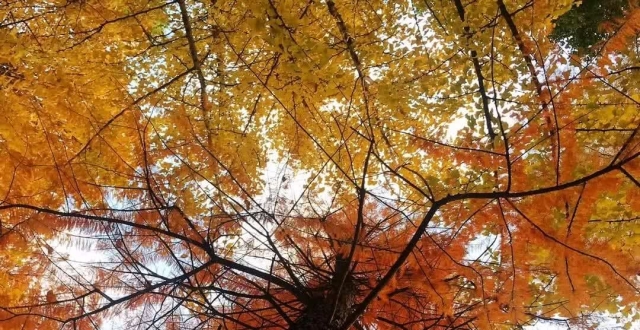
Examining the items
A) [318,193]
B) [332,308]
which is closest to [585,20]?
[318,193]

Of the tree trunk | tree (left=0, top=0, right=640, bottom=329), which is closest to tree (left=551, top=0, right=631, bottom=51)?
tree (left=0, top=0, right=640, bottom=329)

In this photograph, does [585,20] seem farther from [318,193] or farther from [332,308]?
[332,308]

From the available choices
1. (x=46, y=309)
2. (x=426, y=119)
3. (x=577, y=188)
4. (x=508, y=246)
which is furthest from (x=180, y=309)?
(x=426, y=119)

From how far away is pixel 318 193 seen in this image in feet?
10.8

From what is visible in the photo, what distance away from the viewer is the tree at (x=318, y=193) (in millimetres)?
2256

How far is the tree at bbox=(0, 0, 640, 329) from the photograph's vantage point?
7.40ft

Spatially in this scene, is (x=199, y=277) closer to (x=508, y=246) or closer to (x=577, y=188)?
(x=508, y=246)

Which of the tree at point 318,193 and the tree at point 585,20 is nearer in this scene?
the tree at point 318,193

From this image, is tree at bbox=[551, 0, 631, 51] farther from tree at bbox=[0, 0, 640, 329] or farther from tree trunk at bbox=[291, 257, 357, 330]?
tree trunk at bbox=[291, 257, 357, 330]

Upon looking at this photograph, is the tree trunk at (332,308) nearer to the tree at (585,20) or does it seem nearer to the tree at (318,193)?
the tree at (318,193)

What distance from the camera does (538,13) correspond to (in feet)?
10.5

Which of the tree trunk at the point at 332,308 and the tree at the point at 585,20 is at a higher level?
the tree at the point at 585,20

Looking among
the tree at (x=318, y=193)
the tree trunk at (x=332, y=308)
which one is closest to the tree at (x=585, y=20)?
the tree at (x=318, y=193)

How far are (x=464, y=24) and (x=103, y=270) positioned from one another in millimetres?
2409
